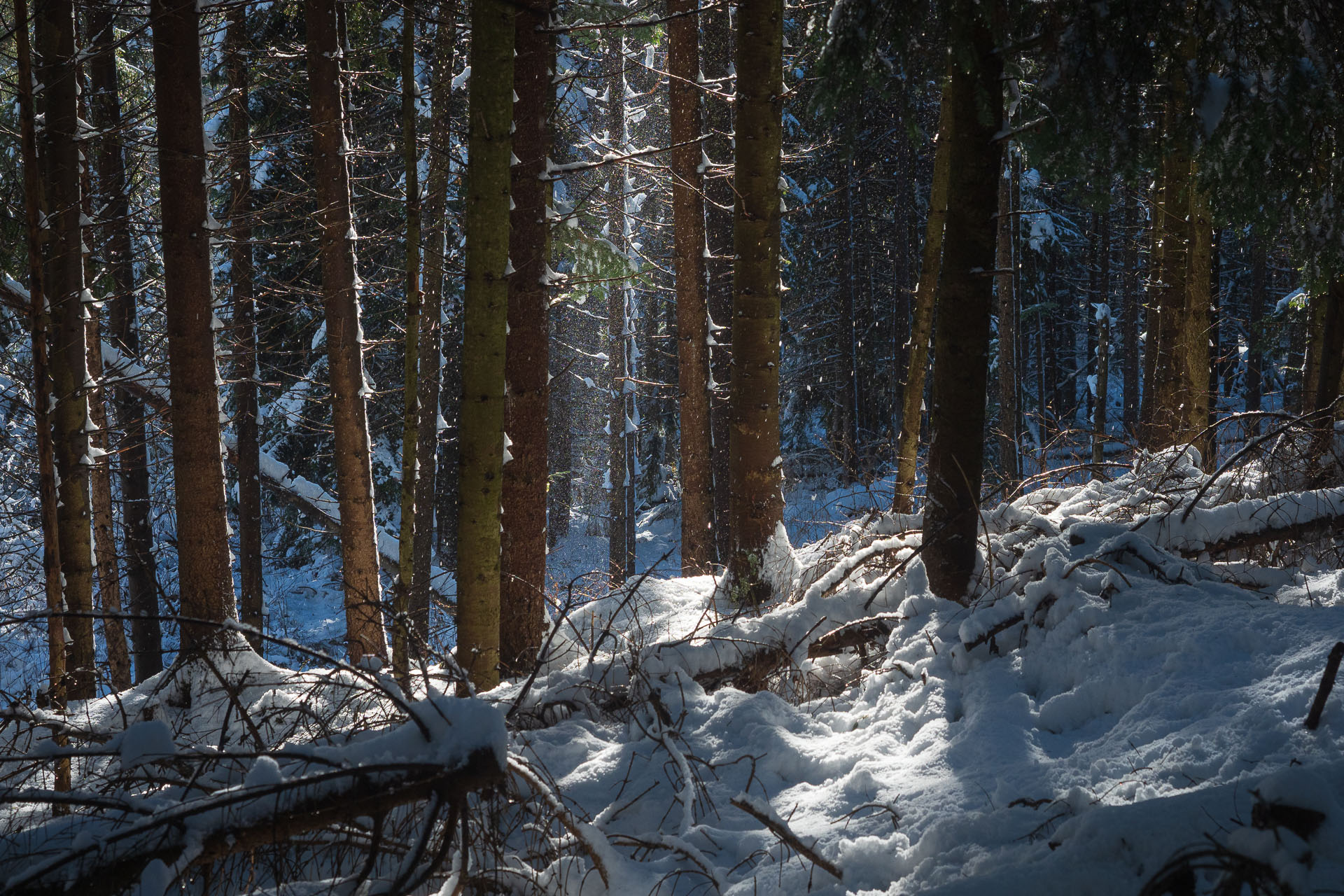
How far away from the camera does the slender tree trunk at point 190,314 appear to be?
5.24 meters

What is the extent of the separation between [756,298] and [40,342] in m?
4.67

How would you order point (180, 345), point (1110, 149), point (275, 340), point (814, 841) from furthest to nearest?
point (275, 340)
point (180, 345)
point (1110, 149)
point (814, 841)

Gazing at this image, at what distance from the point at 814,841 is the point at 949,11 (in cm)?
402

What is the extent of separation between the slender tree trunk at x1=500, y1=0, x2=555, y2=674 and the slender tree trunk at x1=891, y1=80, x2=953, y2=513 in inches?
150

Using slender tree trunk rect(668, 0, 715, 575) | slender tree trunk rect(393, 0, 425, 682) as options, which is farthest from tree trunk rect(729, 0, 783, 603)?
slender tree trunk rect(668, 0, 715, 575)

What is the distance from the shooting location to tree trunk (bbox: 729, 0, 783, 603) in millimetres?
5969

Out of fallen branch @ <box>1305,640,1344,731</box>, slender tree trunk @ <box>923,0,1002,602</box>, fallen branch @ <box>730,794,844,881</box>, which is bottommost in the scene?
fallen branch @ <box>730,794,844,881</box>

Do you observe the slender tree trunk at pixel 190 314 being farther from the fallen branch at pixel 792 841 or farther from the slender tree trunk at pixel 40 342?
the fallen branch at pixel 792 841

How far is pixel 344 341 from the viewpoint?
26.4 ft

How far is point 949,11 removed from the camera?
13.4 ft

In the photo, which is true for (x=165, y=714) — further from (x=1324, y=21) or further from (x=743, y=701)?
(x=1324, y=21)

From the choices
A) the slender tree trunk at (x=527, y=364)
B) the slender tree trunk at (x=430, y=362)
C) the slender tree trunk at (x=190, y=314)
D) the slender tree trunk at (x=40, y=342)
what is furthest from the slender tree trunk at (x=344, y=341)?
the slender tree trunk at (x=40, y=342)

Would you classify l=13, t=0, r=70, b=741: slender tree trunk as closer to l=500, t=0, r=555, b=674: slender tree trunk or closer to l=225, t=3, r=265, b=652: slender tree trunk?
l=500, t=0, r=555, b=674: slender tree trunk

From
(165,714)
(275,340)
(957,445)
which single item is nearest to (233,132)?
(275,340)
